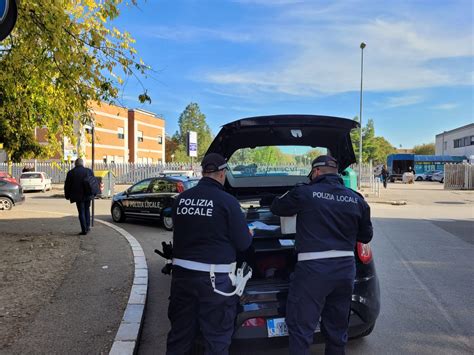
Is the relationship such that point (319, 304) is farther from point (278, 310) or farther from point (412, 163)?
point (412, 163)

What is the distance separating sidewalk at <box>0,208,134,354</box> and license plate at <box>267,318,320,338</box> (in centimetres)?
155

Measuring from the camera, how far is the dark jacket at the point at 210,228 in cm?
301

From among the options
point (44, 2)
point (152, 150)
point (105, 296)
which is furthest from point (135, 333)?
point (152, 150)

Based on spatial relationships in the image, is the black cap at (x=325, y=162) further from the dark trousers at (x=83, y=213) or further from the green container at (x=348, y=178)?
the dark trousers at (x=83, y=213)

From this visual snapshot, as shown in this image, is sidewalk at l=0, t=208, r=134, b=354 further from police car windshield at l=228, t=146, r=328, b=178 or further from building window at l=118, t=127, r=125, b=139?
building window at l=118, t=127, r=125, b=139

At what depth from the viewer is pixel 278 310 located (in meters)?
3.41

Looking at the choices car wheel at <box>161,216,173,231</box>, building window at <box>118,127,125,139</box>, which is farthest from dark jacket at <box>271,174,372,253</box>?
building window at <box>118,127,125,139</box>

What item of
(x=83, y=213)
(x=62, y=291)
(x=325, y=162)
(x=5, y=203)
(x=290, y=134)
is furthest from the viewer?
(x=5, y=203)

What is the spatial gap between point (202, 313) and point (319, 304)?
0.86 meters

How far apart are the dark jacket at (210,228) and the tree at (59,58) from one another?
448 centimetres

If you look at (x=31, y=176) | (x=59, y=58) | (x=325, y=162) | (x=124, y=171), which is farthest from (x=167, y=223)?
(x=124, y=171)

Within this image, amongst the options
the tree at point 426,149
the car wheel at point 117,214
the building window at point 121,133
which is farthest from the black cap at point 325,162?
the tree at point 426,149

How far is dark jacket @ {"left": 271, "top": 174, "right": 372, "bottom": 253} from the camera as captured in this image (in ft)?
10.6

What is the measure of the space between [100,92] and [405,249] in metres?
6.86
